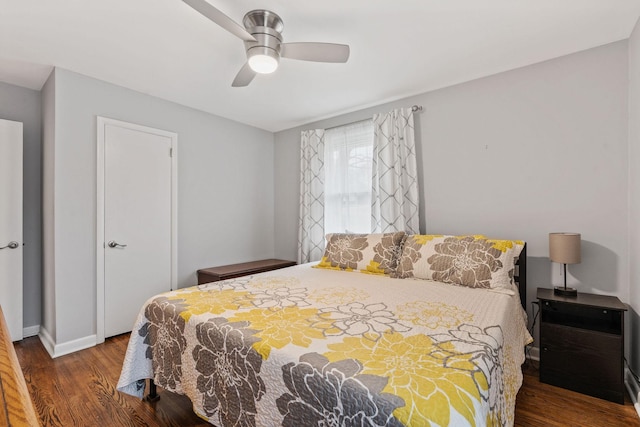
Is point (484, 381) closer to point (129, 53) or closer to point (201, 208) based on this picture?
point (129, 53)

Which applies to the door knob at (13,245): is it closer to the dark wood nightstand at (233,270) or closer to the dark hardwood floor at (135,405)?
the dark hardwood floor at (135,405)

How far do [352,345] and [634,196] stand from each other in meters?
2.23

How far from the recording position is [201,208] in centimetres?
363

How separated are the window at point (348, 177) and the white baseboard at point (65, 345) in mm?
2612

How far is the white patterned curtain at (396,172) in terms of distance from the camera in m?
3.09

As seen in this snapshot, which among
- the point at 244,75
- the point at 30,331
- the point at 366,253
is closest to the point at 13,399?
the point at 244,75

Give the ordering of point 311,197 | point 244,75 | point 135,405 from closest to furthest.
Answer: point 135,405 < point 244,75 < point 311,197

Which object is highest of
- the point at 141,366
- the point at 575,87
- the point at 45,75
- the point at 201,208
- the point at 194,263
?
the point at 45,75

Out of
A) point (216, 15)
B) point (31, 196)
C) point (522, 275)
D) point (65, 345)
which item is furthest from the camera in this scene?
point (31, 196)

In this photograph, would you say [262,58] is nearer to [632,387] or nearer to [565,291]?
[565,291]

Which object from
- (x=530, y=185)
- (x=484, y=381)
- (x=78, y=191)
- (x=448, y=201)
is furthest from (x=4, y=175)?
(x=530, y=185)

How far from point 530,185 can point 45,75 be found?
4326 millimetres

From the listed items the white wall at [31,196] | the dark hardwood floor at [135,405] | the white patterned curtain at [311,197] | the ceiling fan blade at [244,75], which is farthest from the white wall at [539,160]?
the white wall at [31,196]

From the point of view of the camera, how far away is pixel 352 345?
122 centimetres
